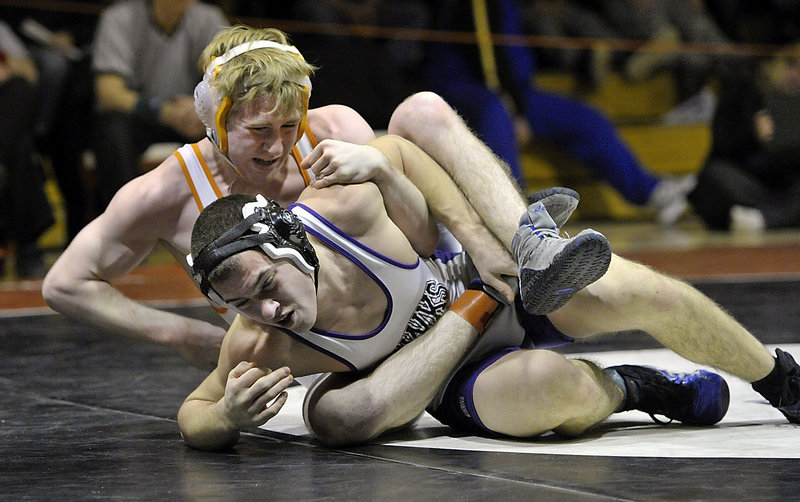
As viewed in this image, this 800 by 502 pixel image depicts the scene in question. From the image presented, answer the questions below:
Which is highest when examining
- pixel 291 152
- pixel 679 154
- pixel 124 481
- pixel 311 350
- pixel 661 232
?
pixel 679 154

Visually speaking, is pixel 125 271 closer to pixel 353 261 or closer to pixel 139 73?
pixel 353 261

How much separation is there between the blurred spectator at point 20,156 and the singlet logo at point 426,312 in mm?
3623

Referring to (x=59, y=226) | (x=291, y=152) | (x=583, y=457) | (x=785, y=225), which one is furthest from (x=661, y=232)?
(x=583, y=457)

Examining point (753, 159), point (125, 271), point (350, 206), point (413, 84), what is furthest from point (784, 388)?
point (753, 159)

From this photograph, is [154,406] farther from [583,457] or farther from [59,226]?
[59,226]

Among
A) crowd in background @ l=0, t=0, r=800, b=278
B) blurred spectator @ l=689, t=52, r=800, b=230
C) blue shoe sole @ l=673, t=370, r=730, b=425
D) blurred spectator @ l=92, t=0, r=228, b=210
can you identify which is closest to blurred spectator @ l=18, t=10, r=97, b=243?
crowd in background @ l=0, t=0, r=800, b=278

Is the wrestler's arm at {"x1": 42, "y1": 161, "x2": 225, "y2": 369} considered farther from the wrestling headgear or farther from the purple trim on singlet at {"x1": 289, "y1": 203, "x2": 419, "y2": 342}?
the purple trim on singlet at {"x1": 289, "y1": 203, "x2": 419, "y2": 342}

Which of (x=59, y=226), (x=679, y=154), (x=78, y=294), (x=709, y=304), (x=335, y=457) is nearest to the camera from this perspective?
(x=335, y=457)

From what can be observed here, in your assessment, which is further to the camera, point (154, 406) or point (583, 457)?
point (154, 406)

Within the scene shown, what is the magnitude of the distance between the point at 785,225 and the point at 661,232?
803 mm

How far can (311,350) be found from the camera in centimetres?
247

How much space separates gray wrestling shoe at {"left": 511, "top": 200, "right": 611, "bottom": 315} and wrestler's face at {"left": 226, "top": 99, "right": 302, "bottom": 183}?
608 mm

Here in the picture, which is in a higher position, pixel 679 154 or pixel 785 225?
pixel 679 154

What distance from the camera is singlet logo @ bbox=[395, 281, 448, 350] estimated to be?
258cm
